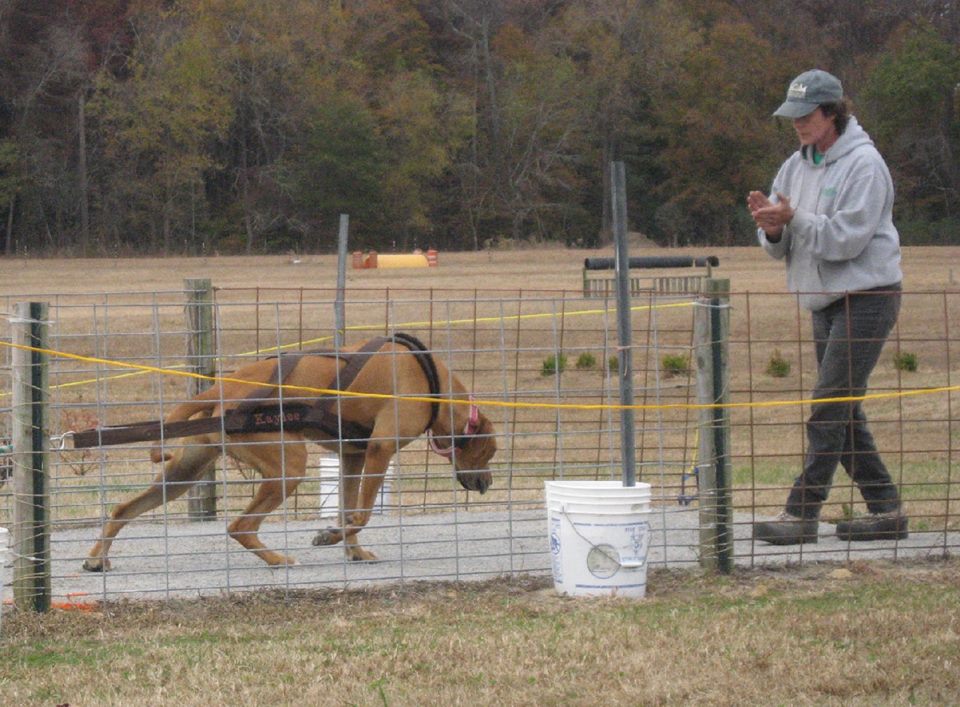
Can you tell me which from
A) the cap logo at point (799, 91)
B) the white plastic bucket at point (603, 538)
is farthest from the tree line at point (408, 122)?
the white plastic bucket at point (603, 538)

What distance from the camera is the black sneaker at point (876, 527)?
24.7 feet

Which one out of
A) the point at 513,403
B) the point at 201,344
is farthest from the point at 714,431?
the point at 201,344

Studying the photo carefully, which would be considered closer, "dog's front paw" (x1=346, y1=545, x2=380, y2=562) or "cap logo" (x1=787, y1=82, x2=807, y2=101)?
"cap logo" (x1=787, y1=82, x2=807, y2=101)

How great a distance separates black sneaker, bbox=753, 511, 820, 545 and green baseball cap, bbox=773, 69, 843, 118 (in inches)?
81.1

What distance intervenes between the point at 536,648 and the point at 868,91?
2238 inches

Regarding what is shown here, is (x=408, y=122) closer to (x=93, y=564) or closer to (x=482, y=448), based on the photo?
(x=482, y=448)

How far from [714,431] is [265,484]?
2.20m

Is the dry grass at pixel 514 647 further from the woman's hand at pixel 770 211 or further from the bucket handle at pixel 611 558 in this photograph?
the woman's hand at pixel 770 211

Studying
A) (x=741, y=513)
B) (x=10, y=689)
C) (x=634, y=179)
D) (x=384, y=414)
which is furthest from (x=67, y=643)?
(x=634, y=179)

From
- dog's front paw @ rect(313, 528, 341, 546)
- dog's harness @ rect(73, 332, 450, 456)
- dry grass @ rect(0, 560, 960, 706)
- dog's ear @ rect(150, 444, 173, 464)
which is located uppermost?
dog's harness @ rect(73, 332, 450, 456)

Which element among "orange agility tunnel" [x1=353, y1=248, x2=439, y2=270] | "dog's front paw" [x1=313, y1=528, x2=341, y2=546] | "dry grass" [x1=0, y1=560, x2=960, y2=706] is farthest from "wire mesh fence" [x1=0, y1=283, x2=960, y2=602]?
"orange agility tunnel" [x1=353, y1=248, x2=439, y2=270]

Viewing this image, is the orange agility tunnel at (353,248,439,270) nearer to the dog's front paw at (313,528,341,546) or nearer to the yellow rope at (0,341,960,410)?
the dog's front paw at (313,528,341,546)

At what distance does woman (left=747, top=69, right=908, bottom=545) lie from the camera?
7.19 meters

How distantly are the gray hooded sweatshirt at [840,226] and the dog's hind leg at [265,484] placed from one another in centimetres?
260
